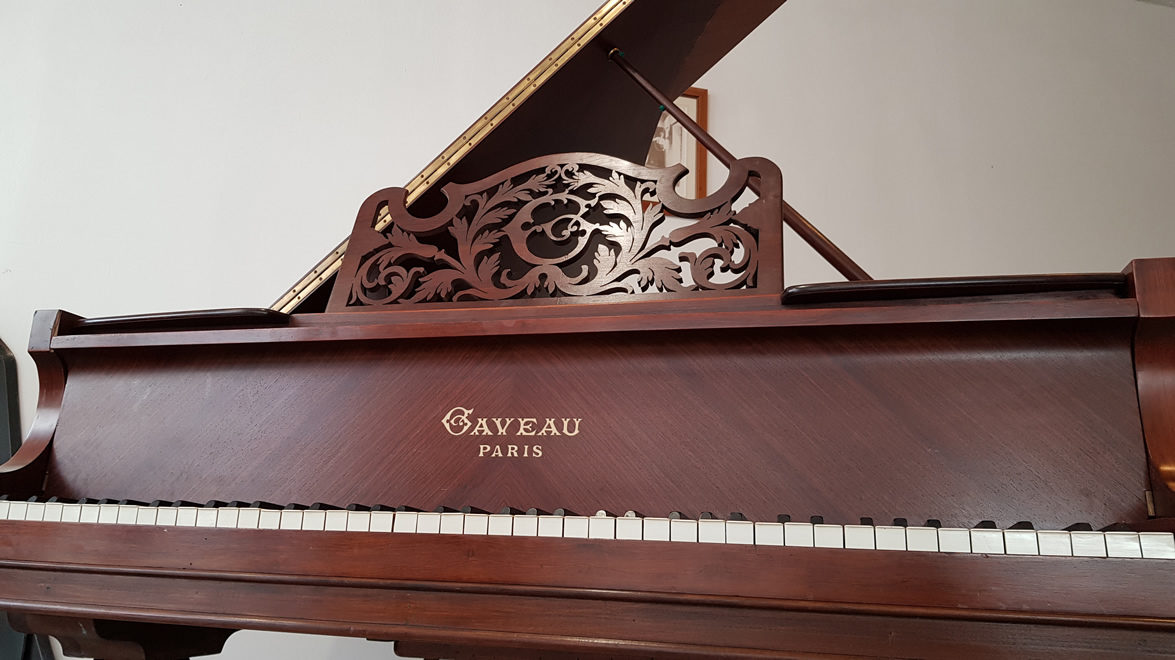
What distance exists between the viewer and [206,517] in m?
1.19

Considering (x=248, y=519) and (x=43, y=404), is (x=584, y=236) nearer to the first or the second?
(x=248, y=519)

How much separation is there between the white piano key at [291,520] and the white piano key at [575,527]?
1.26 feet

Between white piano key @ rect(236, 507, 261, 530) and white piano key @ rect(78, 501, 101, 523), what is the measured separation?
0.26m

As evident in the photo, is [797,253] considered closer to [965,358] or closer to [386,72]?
[386,72]

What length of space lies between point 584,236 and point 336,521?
670mm

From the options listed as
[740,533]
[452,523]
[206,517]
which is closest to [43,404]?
[206,517]

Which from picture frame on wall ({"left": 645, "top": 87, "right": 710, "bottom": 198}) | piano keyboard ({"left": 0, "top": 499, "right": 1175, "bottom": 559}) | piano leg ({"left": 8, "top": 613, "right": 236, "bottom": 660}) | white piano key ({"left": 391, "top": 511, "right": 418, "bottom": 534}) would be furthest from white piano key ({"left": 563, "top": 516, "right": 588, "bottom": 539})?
picture frame on wall ({"left": 645, "top": 87, "right": 710, "bottom": 198})

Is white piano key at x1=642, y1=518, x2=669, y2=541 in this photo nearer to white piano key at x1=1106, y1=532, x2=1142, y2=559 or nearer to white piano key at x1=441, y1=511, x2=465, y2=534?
white piano key at x1=441, y1=511, x2=465, y2=534

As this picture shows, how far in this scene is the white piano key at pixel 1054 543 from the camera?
2.88 ft

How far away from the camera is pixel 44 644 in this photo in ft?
8.38

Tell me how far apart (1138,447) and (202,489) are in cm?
148

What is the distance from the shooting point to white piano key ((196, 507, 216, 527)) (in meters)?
1.18

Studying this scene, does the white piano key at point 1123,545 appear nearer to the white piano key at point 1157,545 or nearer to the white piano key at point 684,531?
the white piano key at point 1157,545

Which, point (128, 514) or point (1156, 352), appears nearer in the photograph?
point (1156, 352)
